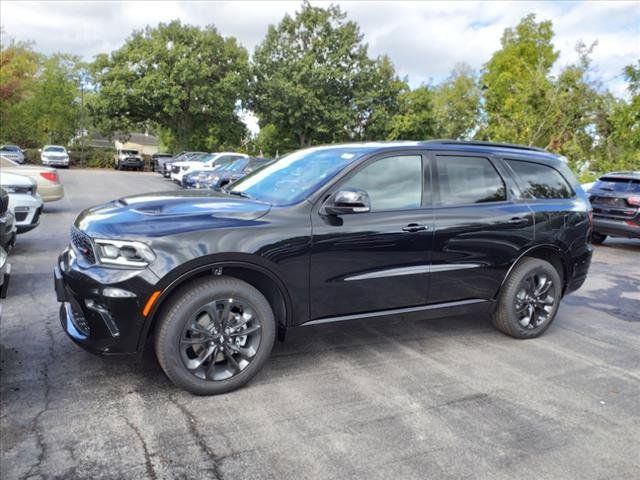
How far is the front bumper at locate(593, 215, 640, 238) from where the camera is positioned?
10259 millimetres

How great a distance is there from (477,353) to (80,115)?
51.0 meters

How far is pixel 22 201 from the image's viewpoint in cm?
790

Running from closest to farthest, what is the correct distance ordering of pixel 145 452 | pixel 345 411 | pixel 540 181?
pixel 145 452, pixel 345 411, pixel 540 181

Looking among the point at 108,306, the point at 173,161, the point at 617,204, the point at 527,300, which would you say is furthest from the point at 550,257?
the point at 173,161

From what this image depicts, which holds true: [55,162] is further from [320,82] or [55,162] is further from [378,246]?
[378,246]

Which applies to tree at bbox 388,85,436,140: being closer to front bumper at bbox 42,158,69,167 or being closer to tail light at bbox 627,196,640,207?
front bumper at bbox 42,158,69,167

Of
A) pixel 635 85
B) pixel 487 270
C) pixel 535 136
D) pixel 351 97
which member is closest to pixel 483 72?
pixel 351 97

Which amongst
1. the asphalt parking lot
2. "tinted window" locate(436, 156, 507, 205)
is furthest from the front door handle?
the asphalt parking lot

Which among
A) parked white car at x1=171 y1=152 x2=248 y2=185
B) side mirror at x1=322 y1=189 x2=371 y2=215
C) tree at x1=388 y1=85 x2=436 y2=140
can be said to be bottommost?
side mirror at x1=322 y1=189 x2=371 y2=215

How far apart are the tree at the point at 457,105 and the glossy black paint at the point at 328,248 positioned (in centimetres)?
4318

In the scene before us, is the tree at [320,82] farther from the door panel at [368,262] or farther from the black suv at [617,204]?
the door panel at [368,262]

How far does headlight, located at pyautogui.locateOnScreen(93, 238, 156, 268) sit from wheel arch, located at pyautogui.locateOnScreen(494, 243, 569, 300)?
3.09m

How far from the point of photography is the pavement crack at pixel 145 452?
8.66ft

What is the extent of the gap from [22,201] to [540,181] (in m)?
7.20
